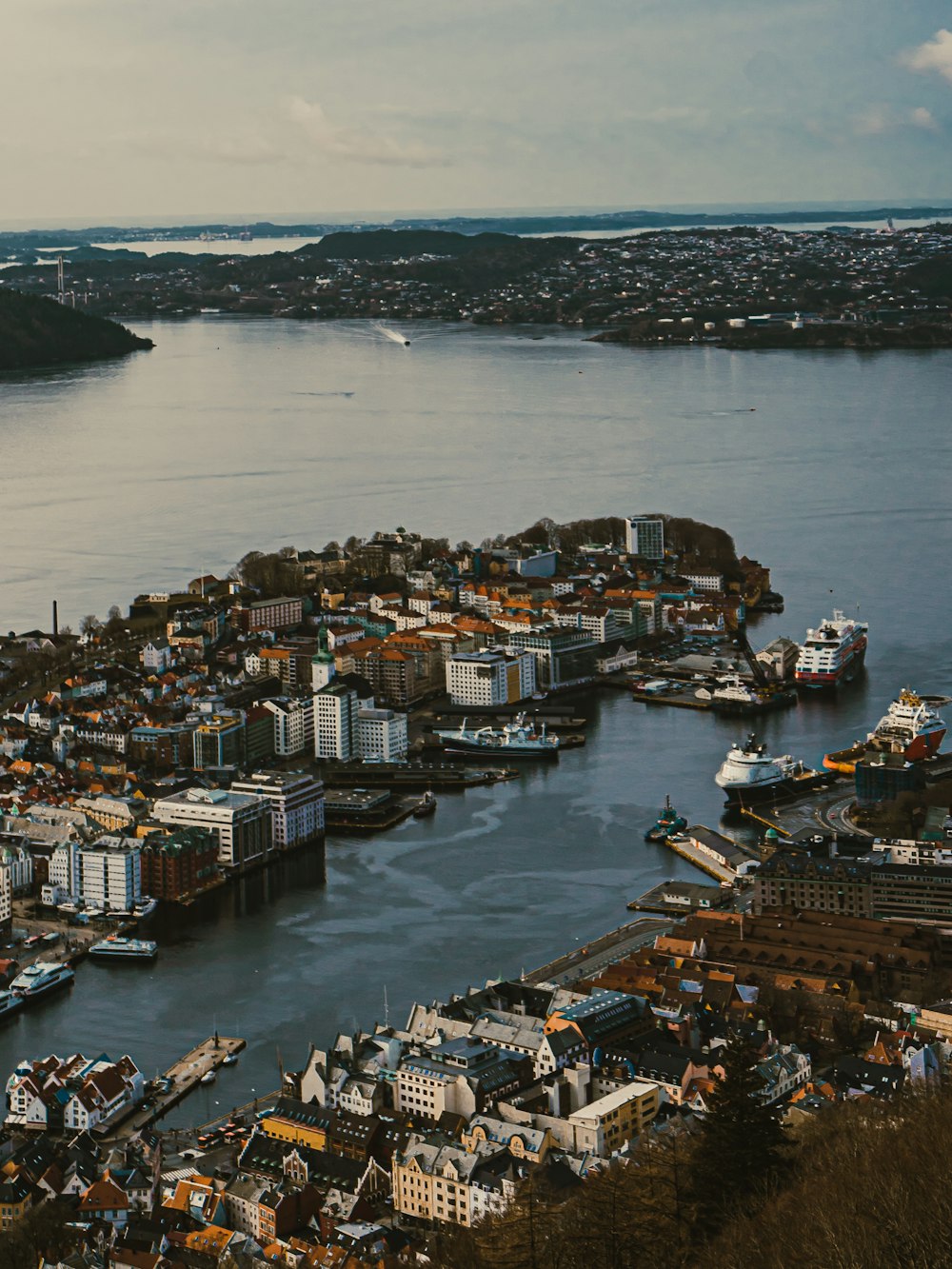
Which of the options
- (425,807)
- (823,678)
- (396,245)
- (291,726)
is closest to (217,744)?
(291,726)

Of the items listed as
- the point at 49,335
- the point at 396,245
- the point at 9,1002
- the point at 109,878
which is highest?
the point at 396,245

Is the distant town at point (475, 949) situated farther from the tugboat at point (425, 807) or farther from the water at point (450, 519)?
the water at point (450, 519)

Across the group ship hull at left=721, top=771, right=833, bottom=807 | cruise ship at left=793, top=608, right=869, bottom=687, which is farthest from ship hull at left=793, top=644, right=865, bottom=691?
ship hull at left=721, top=771, right=833, bottom=807

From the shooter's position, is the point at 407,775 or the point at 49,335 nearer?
the point at 407,775

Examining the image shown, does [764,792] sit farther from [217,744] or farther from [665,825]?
[217,744]

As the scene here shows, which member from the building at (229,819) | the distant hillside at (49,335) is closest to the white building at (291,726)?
the building at (229,819)

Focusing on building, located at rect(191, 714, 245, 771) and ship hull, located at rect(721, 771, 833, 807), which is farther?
building, located at rect(191, 714, 245, 771)

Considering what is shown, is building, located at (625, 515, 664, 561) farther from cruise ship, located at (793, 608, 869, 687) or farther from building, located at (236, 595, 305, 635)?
cruise ship, located at (793, 608, 869, 687)
